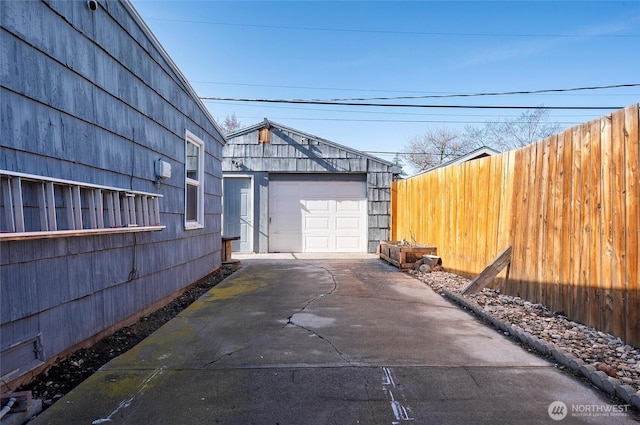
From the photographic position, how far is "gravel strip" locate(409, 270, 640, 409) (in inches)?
98.3

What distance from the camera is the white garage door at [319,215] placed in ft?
37.6

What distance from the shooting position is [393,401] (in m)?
2.30

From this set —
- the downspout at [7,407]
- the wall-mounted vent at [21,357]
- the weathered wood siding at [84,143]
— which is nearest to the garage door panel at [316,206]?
the weathered wood siding at [84,143]

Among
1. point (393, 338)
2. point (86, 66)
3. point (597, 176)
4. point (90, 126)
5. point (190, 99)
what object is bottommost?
point (393, 338)

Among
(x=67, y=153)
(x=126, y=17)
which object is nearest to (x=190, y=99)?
(x=126, y=17)

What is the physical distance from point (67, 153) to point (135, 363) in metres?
1.74

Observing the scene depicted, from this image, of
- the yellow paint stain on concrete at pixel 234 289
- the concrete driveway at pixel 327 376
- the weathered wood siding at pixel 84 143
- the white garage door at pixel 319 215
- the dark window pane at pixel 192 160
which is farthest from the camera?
the white garage door at pixel 319 215

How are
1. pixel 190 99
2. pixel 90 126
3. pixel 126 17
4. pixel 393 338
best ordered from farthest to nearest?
pixel 190 99 < pixel 126 17 < pixel 393 338 < pixel 90 126

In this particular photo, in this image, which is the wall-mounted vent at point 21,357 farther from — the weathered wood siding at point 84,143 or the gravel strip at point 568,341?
Answer: the gravel strip at point 568,341

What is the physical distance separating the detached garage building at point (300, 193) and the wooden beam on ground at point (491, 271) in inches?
241

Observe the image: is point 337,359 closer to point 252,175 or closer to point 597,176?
point 597,176

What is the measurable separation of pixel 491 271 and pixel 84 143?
5101 mm

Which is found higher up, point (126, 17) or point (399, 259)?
point (126, 17)

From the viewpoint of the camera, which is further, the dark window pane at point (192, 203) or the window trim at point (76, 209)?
the dark window pane at point (192, 203)
